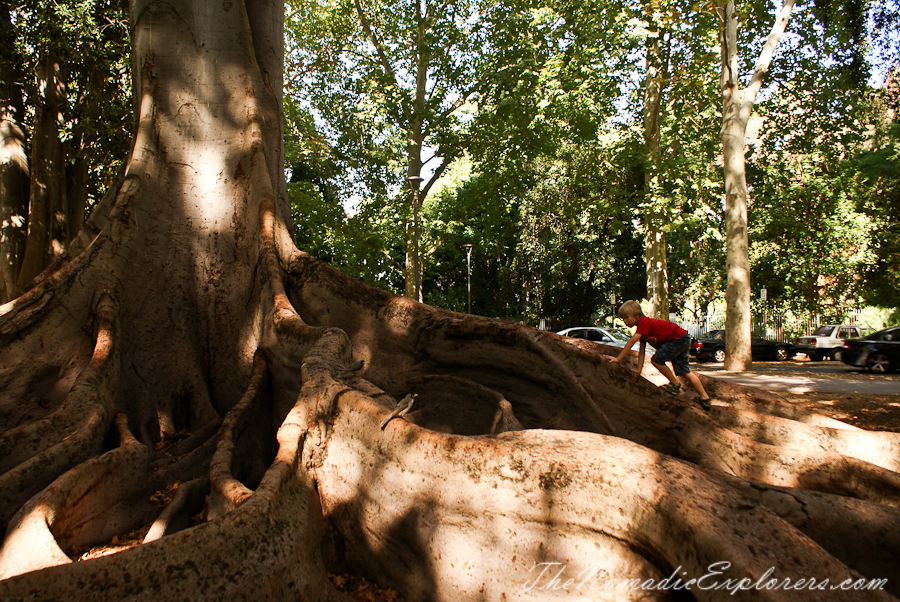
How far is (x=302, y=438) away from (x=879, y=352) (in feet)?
66.0

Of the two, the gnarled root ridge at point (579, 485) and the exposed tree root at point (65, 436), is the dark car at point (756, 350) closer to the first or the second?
the gnarled root ridge at point (579, 485)

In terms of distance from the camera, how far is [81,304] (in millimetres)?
5031

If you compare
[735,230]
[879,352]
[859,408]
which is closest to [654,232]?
[735,230]

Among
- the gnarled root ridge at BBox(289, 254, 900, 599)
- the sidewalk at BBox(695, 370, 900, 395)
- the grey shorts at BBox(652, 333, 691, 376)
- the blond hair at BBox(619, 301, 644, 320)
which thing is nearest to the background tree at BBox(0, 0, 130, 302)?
the gnarled root ridge at BBox(289, 254, 900, 599)

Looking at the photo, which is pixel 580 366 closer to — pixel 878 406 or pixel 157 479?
pixel 157 479

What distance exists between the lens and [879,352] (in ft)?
58.5

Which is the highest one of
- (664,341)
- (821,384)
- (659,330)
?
(659,330)

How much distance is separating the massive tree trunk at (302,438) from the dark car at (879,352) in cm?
1557

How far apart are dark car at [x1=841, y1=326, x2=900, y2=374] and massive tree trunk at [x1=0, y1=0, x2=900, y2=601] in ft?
51.1

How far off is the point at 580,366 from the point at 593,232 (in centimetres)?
2879

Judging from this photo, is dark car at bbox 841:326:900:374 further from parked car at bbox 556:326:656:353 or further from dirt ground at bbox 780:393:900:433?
dirt ground at bbox 780:393:900:433

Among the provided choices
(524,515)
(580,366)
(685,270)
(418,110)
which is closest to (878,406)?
(580,366)

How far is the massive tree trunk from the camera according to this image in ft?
8.37

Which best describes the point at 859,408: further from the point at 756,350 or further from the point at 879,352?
the point at 756,350
